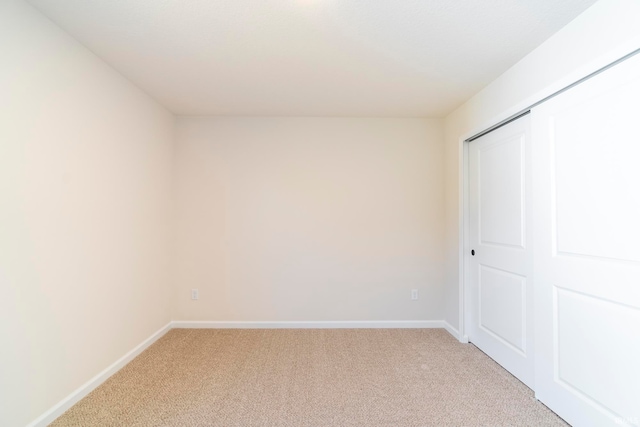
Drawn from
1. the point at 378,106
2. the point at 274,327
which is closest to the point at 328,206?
the point at 378,106

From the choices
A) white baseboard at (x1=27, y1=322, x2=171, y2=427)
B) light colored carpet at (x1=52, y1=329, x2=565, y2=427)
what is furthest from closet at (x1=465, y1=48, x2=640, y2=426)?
white baseboard at (x1=27, y1=322, x2=171, y2=427)

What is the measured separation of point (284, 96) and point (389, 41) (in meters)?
1.24

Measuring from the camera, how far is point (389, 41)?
2.10m

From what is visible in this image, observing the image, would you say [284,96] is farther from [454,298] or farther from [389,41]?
[454,298]

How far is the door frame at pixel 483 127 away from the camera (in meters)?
1.63

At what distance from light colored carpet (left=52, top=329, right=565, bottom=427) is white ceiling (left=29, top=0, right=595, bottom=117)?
240 cm

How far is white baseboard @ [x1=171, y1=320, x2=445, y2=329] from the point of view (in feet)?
11.8

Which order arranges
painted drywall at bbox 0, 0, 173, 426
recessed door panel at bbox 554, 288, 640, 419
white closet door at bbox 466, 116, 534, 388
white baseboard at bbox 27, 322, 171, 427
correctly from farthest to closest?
white closet door at bbox 466, 116, 534, 388 → white baseboard at bbox 27, 322, 171, 427 → painted drywall at bbox 0, 0, 173, 426 → recessed door panel at bbox 554, 288, 640, 419

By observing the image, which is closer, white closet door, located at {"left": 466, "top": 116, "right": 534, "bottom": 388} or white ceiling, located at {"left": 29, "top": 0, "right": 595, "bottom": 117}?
white ceiling, located at {"left": 29, "top": 0, "right": 595, "bottom": 117}

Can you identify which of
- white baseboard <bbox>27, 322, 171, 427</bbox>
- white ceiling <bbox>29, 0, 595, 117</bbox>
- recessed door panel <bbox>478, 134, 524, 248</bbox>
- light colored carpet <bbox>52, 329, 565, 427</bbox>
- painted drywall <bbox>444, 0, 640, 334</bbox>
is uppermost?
white ceiling <bbox>29, 0, 595, 117</bbox>

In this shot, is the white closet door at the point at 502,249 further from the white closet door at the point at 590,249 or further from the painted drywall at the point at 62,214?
the painted drywall at the point at 62,214

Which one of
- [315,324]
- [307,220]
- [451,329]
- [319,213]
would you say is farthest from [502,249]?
[315,324]

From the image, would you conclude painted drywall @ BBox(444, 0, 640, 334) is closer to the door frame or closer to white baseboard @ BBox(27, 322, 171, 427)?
the door frame

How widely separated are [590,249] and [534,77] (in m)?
1.23
